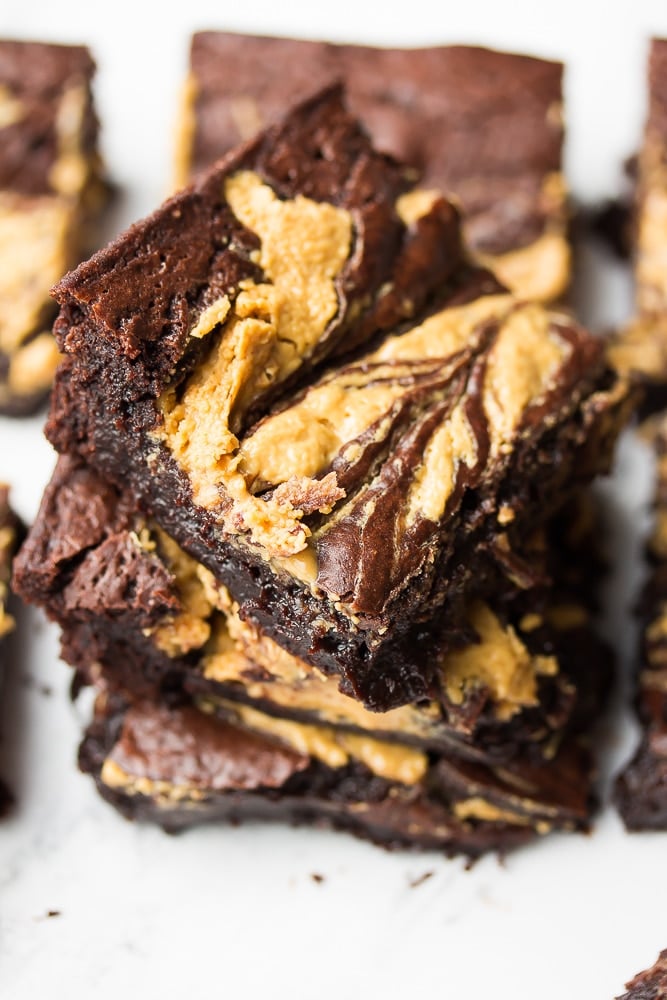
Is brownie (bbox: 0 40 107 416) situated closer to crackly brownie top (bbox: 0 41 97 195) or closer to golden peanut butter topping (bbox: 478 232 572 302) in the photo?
crackly brownie top (bbox: 0 41 97 195)

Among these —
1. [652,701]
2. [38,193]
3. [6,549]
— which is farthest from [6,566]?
[652,701]

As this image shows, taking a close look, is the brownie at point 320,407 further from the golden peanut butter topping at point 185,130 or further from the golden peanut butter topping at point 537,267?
the golden peanut butter topping at point 185,130

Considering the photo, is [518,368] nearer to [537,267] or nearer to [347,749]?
[347,749]

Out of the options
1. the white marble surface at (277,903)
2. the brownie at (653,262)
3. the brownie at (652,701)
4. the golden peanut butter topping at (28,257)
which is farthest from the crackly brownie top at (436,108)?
the white marble surface at (277,903)

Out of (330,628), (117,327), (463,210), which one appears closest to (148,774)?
(330,628)

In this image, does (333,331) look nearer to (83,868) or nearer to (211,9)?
(83,868)

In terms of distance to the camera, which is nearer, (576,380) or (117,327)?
(117,327)
